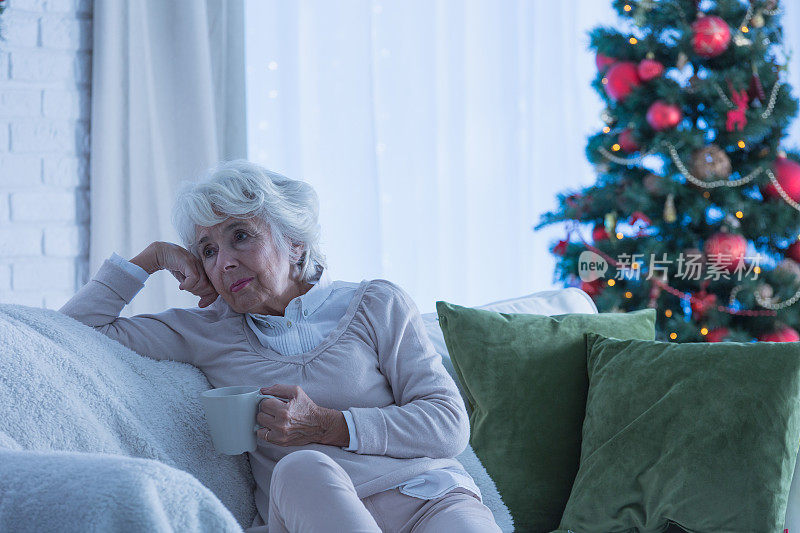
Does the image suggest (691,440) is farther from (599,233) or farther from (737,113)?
(737,113)

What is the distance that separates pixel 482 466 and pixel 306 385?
465 mm

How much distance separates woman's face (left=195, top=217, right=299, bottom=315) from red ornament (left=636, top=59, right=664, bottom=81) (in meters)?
1.92

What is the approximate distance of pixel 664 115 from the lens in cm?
279

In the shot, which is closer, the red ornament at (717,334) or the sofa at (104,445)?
the sofa at (104,445)

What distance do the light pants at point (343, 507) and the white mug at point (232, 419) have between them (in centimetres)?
7

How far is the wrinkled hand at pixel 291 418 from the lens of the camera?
1.20 meters

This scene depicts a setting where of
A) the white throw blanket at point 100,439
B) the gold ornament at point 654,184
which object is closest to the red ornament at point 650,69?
the gold ornament at point 654,184

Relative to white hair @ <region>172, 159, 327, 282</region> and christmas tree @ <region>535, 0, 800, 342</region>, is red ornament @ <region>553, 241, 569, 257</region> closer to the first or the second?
christmas tree @ <region>535, 0, 800, 342</region>

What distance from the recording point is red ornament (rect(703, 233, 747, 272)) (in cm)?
277

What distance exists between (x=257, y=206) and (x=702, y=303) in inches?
79.9

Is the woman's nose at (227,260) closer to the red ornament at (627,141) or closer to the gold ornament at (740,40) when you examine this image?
the red ornament at (627,141)

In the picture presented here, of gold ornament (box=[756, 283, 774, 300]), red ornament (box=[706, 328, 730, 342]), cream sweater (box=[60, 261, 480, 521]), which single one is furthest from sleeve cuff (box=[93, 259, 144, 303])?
gold ornament (box=[756, 283, 774, 300])

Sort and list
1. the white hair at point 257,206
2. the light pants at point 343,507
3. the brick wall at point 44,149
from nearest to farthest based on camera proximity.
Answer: the light pants at point 343,507 → the white hair at point 257,206 → the brick wall at point 44,149

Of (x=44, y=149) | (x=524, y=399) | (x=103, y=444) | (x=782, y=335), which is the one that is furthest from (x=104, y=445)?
(x=782, y=335)
